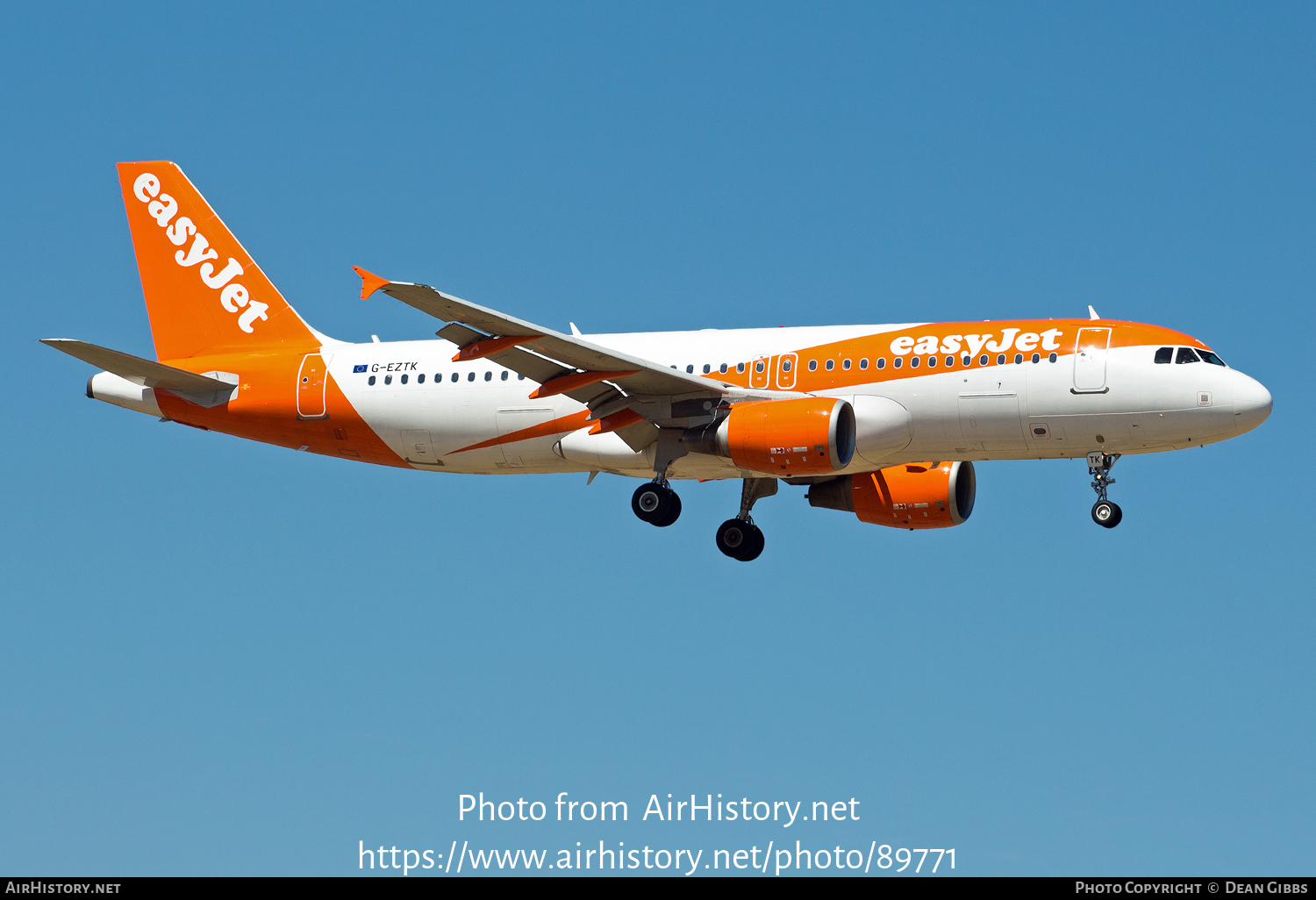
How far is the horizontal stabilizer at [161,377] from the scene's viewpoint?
40156mm

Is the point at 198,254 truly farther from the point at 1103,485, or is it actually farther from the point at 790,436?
the point at 1103,485

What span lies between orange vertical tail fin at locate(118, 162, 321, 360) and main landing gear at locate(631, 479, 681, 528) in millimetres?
9666

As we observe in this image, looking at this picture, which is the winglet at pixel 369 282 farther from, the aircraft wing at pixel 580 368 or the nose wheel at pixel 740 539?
the nose wheel at pixel 740 539

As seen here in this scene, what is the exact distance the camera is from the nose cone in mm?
36281

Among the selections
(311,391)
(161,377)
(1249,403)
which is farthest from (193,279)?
(1249,403)

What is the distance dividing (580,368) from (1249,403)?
45.2 ft

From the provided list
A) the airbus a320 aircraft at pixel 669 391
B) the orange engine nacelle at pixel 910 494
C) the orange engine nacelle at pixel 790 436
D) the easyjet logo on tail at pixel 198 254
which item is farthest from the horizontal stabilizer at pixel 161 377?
the orange engine nacelle at pixel 910 494

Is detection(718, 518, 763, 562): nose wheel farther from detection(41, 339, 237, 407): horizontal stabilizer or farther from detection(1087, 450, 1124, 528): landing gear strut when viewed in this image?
detection(41, 339, 237, 407): horizontal stabilizer

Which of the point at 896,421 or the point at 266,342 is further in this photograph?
the point at 266,342

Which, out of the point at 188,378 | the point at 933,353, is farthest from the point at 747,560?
the point at 188,378

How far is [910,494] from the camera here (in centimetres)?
4262

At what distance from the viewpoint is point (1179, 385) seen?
36.4 metres

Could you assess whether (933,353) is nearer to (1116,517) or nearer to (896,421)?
(896,421)

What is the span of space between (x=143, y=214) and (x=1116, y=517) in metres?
25.0
